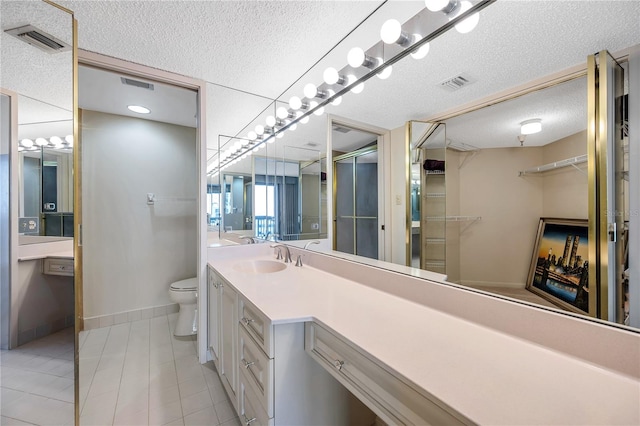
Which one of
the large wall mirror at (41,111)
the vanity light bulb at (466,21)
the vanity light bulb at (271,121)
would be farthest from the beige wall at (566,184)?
the large wall mirror at (41,111)

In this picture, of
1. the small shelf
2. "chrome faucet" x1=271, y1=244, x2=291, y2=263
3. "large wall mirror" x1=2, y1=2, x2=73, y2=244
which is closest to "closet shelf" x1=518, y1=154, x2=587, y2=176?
the small shelf

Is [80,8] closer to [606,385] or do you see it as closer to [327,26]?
[327,26]

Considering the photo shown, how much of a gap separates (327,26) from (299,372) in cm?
174

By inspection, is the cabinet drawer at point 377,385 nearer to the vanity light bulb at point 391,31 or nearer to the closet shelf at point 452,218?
the closet shelf at point 452,218

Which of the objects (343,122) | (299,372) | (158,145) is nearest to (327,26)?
(343,122)

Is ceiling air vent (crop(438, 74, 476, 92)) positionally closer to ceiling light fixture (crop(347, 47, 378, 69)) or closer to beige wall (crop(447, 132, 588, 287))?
beige wall (crop(447, 132, 588, 287))

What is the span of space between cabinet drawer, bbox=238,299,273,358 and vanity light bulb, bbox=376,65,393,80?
51.7 inches

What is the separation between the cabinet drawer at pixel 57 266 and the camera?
161cm

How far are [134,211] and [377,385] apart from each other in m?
2.98

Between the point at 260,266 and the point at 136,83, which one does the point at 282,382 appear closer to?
the point at 260,266

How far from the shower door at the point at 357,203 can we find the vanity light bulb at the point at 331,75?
0.49 m

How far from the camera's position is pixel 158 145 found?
2773 millimetres

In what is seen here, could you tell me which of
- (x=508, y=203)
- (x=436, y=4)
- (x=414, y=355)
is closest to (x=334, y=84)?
(x=436, y=4)

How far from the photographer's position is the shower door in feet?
4.28
